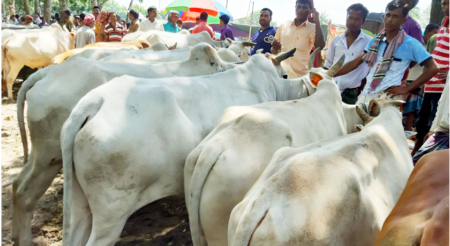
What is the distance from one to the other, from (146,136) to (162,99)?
328 millimetres

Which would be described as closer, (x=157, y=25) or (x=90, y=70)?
(x=90, y=70)

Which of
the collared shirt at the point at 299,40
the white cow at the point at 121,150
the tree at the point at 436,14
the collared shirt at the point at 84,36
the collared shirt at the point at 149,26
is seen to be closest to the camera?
the white cow at the point at 121,150

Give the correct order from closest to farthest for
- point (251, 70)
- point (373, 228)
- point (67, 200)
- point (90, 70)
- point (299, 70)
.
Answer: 1. point (373, 228)
2. point (67, 200)
3. point (90, 70)
4. point (251, 70)
5. point (299, 70)

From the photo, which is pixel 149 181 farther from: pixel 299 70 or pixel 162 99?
pixel 299 70

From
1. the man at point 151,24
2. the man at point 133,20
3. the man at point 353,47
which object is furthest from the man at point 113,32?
the man at point 353,47

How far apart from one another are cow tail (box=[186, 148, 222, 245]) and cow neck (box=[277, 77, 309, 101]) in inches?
77.5

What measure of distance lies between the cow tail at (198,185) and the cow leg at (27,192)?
1.41 m

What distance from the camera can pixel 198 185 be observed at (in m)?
2.32

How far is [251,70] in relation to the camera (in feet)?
12.6

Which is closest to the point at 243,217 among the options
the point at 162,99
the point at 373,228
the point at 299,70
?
the point at 373,228

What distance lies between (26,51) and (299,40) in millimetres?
5876

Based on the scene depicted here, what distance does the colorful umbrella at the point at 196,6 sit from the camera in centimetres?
1695

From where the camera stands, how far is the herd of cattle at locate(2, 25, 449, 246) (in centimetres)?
174

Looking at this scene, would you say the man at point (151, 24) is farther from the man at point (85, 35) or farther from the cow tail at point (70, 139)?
the cow tail at point (70, 139)
